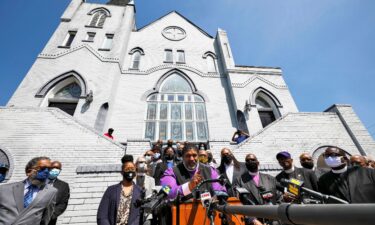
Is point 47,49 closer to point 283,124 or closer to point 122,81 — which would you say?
point 122,81

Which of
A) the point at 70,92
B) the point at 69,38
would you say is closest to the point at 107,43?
the point at 69,38

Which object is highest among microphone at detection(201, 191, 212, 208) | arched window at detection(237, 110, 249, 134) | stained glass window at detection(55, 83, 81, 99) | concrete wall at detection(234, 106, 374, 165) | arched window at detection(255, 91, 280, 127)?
stained glass window at detection(55, 83, 81, 99)

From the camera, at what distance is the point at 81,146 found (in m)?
6.77

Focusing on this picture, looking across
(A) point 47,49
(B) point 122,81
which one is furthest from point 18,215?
(A) point 47,49

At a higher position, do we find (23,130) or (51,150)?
(23,130)

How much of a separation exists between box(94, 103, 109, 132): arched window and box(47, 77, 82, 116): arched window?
188cm

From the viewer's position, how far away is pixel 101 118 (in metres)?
9.72

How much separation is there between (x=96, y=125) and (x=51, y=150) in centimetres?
279

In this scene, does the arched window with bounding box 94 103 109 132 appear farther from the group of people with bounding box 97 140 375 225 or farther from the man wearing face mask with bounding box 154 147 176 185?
the group of people with bounding box 97 140 375 225

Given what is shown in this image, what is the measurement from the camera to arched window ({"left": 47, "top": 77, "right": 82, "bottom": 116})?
409 inches

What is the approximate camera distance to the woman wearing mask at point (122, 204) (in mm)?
2529

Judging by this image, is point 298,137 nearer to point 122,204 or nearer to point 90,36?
point 122,204

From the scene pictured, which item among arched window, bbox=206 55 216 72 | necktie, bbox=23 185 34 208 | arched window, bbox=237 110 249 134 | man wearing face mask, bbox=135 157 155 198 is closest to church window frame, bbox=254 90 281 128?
arched window, bbox=237 110 249 134

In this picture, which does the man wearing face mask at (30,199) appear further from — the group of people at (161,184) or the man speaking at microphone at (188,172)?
the man speaking at microphone at (188,172)
